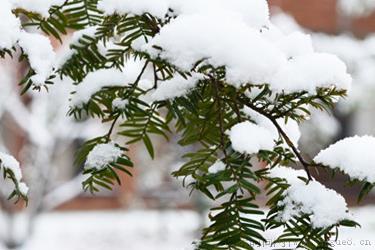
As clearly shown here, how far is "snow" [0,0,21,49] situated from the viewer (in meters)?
0.39

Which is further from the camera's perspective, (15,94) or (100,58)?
(15,94)

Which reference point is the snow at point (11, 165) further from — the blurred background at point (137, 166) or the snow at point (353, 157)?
the blurred background at point (137, 166)

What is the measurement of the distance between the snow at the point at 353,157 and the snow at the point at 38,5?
213mm

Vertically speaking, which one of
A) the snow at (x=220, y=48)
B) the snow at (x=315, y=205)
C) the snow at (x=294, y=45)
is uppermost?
the snow at (x=294, y=45)

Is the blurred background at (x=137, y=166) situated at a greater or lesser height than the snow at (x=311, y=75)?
greater

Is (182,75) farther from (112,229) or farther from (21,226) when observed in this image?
(112,229)

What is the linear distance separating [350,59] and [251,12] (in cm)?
259

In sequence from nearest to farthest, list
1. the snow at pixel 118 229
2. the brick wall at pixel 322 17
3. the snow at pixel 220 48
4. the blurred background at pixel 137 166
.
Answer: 1. the snow at pixel 220 48
2. the blurred background at pixel 137 166
3. the snow at pixel 118 229
4. the brick wall at pixel 322 17

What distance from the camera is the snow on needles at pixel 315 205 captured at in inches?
13.9

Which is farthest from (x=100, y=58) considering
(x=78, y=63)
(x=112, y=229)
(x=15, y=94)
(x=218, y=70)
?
(x=112, y=229)

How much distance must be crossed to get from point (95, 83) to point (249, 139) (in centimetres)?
12

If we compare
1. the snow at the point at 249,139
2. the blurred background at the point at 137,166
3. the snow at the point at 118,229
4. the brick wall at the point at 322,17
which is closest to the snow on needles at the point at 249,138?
the snow at the point at 249,139

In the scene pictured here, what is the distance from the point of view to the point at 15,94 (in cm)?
411

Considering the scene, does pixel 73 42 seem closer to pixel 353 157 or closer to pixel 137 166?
pixel 353 157
